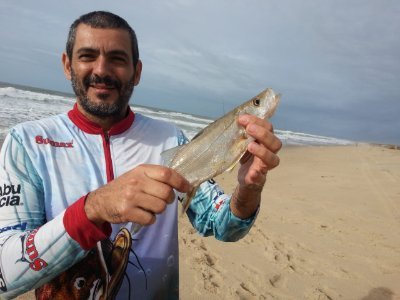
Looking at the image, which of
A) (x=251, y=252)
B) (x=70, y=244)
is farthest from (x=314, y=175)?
(x=70, y=244)

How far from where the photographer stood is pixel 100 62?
2.40 m

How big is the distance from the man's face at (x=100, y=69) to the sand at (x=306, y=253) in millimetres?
2722

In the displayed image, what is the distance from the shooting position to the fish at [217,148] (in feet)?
6.45

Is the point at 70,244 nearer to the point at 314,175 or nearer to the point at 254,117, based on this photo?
the point at 254,117

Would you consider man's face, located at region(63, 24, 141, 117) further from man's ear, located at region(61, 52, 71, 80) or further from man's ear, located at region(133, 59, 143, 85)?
man's ear, located at region(133, 59, 143, 85)

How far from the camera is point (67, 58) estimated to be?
8.38ft

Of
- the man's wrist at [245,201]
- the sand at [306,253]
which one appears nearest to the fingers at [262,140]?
the man's wrist at [245,201]

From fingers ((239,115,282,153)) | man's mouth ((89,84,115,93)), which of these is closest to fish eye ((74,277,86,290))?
man's mouth ((89,84,115,93))

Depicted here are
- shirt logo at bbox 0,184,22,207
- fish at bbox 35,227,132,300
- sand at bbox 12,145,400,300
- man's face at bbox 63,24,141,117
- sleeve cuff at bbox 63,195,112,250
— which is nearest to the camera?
sleeve cuff at bbox 63,195,112,250

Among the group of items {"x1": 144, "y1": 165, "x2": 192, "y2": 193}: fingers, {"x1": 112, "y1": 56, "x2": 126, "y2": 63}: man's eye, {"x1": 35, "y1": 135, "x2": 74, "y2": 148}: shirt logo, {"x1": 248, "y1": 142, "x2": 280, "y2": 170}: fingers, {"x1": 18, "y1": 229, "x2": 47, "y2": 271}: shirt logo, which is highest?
{"x1": 112, "y1": 56, "x2": 126, "y2": 63}: man's eye

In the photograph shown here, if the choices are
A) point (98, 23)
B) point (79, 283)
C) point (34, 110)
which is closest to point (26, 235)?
point (79, 283)

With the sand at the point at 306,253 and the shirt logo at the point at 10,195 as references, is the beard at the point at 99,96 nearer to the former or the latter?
the shirt logo at the point at 10,195

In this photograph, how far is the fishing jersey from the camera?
1.78 metres

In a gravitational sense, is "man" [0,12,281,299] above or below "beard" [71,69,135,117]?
below
